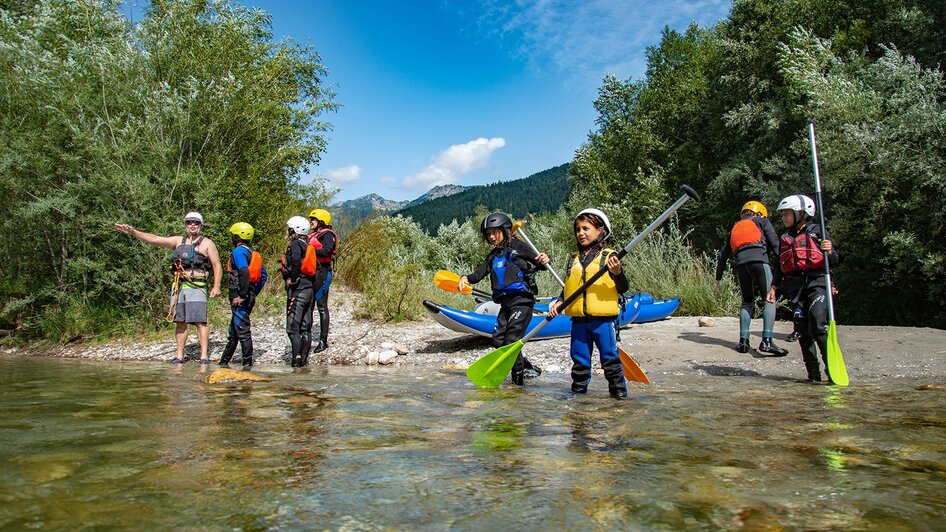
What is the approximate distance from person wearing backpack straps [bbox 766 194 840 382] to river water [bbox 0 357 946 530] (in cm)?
84

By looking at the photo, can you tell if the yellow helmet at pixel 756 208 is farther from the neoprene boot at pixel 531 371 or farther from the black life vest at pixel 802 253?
the neoprene boot at pixel 531 371

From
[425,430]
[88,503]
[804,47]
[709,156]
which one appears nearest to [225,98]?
[425,430]

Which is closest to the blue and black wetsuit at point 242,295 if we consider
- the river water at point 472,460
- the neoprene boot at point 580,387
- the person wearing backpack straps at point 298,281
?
the person wearing backpack straps at point 298,281

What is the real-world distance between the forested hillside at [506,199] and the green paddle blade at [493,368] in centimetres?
9801

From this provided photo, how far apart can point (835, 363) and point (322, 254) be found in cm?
669

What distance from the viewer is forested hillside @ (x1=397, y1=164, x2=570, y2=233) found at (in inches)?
4510

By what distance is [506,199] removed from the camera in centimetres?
13100

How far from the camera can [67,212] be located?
34.0 feet

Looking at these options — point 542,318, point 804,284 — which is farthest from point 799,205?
point 542,318

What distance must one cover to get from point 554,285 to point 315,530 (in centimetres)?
1172

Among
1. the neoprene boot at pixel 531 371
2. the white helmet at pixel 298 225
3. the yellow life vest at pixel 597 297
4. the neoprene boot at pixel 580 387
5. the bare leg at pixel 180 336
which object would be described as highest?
the white helmet at pixel 298 225

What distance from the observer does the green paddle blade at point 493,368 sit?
19.4 feet

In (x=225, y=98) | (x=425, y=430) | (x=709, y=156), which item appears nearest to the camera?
(x=425, y=430)

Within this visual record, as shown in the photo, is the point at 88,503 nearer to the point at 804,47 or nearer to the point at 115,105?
the point at 115,105
